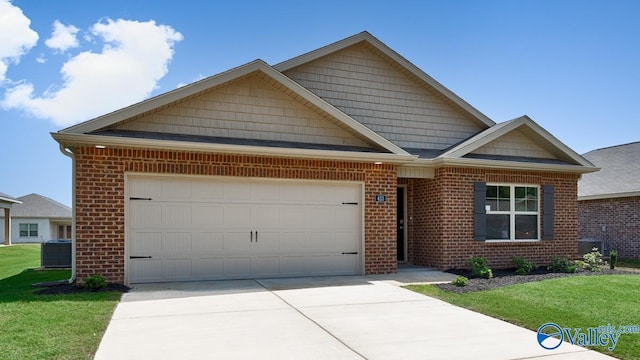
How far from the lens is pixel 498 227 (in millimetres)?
13086

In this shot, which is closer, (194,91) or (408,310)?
(408,310)

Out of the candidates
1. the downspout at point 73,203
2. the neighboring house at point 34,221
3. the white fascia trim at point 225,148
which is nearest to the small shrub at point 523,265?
the white fascia trim at point 225,148

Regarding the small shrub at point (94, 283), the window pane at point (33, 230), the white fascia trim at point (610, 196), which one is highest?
the white fascia trim at point (610, 196)

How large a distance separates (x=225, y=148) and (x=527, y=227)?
8.72 m

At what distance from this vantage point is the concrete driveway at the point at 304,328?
210 inches

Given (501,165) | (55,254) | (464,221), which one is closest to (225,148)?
(464,221)

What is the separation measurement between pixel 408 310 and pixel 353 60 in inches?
352

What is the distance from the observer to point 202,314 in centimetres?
713

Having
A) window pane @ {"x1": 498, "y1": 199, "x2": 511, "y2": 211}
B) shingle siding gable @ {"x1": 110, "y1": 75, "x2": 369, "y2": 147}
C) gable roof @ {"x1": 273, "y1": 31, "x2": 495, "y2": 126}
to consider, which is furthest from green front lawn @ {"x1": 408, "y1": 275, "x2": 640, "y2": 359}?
gable roof @ {"x1": 273, "y1": 31, "x2": 495, "y2": 126}

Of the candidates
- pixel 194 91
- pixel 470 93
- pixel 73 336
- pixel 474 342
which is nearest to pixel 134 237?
pixel 194 91

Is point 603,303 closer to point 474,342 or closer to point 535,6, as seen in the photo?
point 474,342

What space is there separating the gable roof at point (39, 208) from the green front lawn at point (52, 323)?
33.2 metres

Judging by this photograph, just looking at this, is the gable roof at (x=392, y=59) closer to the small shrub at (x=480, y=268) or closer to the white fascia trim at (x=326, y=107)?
the white fascia trim at (x=326, y=107)

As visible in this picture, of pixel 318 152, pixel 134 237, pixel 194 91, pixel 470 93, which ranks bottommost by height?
pixel 134 237
